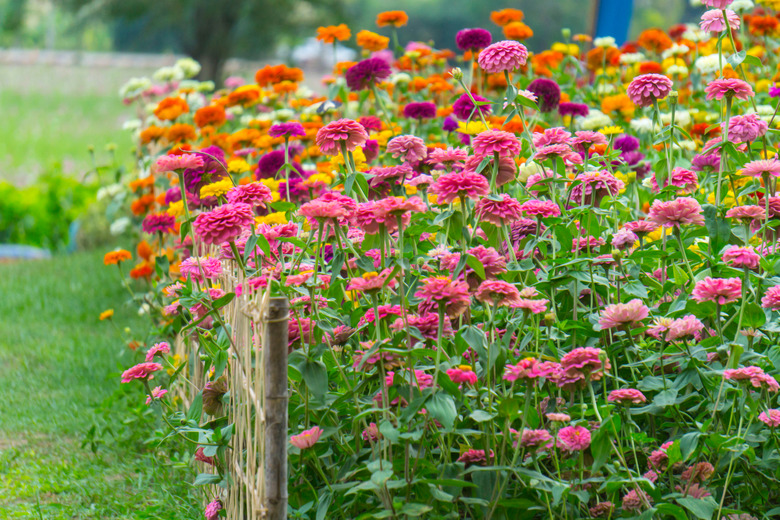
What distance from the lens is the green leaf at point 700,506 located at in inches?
49.4

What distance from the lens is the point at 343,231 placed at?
1.54 m

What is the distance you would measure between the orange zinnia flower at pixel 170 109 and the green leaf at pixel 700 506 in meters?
2.26

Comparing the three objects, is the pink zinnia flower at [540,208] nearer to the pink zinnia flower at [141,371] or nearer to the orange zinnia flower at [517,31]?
the pink zinnia flower at [141,371]

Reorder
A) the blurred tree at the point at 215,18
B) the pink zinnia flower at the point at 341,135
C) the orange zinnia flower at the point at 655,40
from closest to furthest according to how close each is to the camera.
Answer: the pink zinnia flower at the point at 341,135, the orange zinnia flower at the point at 655,40, the blurred tree at the point at 215,18

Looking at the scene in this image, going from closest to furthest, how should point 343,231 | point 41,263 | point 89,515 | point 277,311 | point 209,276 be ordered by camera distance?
point 277,311 < point 343,231 < point 209,276 < point 89,515 < point 41,263

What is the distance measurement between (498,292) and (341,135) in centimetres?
49

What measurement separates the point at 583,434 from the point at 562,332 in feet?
1.05

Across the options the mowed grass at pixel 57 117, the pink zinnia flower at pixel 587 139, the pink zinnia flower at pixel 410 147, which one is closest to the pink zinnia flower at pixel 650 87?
the pink zinnia flower at pixel 587 139

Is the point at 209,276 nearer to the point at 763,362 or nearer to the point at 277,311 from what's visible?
the point at 277,311

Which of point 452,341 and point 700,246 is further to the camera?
point 700,246

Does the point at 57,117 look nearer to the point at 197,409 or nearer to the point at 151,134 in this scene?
the point at 151,134

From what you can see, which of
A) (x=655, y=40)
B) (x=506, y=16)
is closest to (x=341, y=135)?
(x=506, y=16)

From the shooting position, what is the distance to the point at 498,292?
125 centimetres

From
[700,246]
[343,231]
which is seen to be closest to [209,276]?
[343,231]
